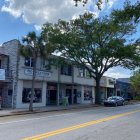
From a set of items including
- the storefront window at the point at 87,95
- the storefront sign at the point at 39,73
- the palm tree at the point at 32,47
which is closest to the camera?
the palm tree at the point at 32,47

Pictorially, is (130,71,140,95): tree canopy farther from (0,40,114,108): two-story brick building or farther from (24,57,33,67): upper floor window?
(24,57,33,67): upper floor window

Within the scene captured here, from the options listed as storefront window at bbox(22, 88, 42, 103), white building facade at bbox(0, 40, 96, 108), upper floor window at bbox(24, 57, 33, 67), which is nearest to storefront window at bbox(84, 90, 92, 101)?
white building facade at bbox(0, 40, 96, 108)

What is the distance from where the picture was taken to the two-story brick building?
1287 inches

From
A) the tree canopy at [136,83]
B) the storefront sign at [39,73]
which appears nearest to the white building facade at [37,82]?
the storefront sign at [39,73]

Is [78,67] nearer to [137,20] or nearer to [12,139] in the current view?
[137,20]

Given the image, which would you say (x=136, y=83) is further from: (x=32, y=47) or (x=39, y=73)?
(x=32, y=47)

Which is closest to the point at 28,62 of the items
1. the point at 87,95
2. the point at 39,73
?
the point at 39,73

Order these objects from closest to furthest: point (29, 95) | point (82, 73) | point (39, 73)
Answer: point (29, 95)
point (39, 73)
point (82, 73)

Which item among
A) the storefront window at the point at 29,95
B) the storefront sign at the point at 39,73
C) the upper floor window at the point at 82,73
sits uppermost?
the upper floor window at the point at 82,73

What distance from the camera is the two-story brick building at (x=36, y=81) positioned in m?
32.7

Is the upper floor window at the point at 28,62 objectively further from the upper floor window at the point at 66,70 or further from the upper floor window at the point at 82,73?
the upper floor window at the point at 82,73

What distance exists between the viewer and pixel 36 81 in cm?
3559

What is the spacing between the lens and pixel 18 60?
32.9 m

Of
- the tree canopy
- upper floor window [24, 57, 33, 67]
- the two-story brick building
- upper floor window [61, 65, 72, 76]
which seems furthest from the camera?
the tree canopy
